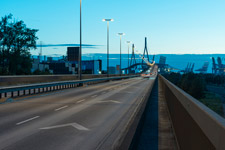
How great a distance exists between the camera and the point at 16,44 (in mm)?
81188

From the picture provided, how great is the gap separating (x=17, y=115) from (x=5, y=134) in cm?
430

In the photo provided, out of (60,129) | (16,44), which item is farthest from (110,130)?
(16,44)

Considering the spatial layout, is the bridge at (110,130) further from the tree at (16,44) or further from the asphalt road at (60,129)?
the tree at (16,44)

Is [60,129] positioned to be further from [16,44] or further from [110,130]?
[16,44]

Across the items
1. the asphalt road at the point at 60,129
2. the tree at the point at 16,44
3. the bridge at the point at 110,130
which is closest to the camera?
the bridge at the point at 110,130

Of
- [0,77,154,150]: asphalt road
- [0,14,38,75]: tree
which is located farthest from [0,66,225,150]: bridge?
[0,14,38,75]: tree

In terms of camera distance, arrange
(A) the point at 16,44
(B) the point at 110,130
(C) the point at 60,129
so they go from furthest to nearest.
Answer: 1. (A) the point at 16,44
2. (B) the point at 110,130
3. (C) the point at 60,129

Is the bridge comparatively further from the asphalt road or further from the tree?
the tree

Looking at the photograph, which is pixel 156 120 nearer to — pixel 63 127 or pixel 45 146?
pixel 63 127

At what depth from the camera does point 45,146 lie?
7699 millimetres

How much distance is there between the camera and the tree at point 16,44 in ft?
A: 256

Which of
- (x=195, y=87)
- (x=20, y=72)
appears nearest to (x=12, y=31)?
(x=20, y=72)

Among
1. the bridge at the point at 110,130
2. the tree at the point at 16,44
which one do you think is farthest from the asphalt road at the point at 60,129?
the tree at the point at 16,44

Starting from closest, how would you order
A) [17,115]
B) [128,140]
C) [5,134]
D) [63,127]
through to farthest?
[128,140], [5,134], [63,127], [17,115]
